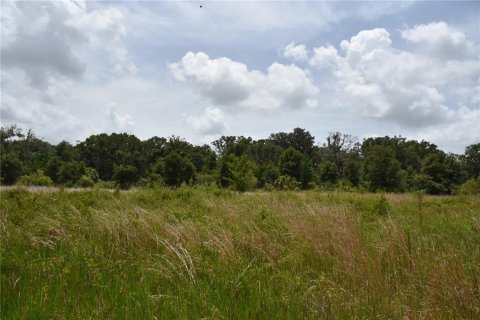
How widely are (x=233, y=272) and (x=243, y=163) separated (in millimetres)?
28457

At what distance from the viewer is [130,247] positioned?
512cm

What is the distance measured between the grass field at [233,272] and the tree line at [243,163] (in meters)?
22.9

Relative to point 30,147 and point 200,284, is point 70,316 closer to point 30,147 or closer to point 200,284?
point 200,284

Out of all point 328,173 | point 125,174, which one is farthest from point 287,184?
point 125,174

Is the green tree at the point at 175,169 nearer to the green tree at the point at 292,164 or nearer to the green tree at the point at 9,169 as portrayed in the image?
the green tree at the point at 292,164

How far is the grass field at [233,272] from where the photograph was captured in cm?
306

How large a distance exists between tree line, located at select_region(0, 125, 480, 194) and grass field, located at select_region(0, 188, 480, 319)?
A: 22.9 m

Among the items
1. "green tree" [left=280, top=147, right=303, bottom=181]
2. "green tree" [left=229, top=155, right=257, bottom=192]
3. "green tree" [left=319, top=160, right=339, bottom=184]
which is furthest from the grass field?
"green tree" [left=319, top=160, right=339, bottom=184]

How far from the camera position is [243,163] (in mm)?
32469

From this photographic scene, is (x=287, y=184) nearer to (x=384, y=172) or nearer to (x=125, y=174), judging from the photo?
(x=384, y=172)

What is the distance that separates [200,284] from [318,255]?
1.62 metres

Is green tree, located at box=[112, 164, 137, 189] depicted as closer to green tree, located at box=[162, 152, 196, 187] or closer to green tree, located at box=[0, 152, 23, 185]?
green tree, located at box=[162, 152, 196, 187]

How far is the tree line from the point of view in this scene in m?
46.4

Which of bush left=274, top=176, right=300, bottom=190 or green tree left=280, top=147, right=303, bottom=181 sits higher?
green tree left=280, top=147, right=303, bottom=181
